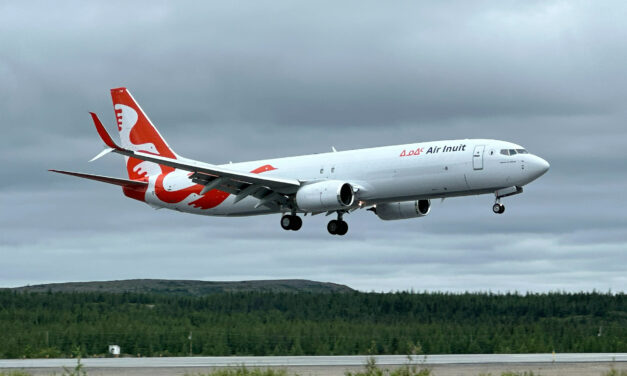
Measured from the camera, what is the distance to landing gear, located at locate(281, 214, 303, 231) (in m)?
73.7

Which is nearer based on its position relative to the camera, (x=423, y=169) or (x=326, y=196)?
(x=423, y=169)

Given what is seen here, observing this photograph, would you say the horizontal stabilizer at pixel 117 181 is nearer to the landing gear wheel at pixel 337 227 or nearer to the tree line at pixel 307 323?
the tree line at pixel 307 323

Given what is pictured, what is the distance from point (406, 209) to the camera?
75.4 m

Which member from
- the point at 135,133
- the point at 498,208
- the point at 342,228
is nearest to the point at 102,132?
the point at 342,228

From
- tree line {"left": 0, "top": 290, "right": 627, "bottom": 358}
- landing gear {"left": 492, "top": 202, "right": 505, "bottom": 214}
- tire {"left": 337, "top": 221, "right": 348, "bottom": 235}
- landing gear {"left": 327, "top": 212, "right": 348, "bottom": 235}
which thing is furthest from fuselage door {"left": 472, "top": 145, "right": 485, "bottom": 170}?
tire {"left": 337, "top": 221, "right": 348, "bottom": 235}

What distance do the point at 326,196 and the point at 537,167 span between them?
1240cm

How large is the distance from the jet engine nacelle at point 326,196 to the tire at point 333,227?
20.4 feet

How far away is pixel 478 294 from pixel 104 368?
78.0m

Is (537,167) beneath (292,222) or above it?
above

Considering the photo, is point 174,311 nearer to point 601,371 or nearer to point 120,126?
point 120,126

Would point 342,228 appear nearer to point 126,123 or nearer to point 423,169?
point 423,169

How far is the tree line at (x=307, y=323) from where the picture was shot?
81625mm

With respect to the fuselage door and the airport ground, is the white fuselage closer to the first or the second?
the fuselage door

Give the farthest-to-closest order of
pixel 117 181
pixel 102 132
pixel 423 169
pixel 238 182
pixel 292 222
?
pixel 117 181, pixel 292 222, pixel 238 182, pixel 423 169, pixel 102 132
